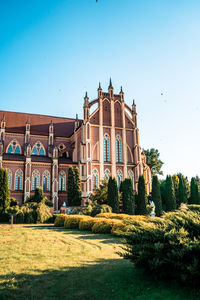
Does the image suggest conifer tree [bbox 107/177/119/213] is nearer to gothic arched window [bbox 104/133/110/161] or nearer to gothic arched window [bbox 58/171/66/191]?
gothic arched window [bbox 104/133/110/161]

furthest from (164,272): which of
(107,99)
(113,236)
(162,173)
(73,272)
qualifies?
(162,173)

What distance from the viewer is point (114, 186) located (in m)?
28.6

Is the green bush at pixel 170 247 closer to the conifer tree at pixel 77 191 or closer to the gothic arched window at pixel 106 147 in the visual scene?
the conifer tree at pixel 77 191

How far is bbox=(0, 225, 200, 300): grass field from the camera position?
5227mm

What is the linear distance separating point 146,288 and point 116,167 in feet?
112

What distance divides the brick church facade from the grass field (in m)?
27.0

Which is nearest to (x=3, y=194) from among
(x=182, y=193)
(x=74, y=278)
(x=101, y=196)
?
(x=101, y=196)

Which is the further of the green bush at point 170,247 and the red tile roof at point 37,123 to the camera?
the red tile roof at point 37,123

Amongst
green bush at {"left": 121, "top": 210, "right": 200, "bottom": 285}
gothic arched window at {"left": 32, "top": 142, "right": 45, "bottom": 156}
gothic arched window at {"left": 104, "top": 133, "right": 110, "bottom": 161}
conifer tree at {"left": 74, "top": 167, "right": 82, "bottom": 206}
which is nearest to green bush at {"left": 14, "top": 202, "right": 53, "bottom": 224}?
conifer tree at {"left": 74, "top": 167, "right": 82, "bottom": 206}

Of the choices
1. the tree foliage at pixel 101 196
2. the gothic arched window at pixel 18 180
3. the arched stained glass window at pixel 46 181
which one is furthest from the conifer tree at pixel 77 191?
the gothic arched window at pixel 18 180

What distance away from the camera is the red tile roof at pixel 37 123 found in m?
45.0

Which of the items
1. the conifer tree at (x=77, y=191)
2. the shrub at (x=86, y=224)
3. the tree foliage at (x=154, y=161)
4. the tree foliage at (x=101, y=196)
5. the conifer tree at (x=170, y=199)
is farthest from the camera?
the tree foliage at (x=154, y=161)

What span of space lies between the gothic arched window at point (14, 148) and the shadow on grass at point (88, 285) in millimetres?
38697

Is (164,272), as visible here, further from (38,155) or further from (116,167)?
(38,155)
